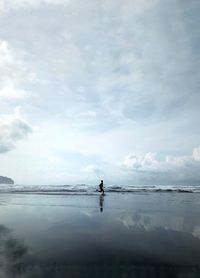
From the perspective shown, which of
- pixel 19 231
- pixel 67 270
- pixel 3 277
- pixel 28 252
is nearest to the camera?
pixel 3 277

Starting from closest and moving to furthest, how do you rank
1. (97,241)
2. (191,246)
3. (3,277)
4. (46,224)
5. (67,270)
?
(3,277) → (67,270) → (191,246) → (97,241) → (46,224)

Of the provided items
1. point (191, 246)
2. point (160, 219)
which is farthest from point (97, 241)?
point (160, 219)

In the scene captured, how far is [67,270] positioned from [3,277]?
6.27 feet

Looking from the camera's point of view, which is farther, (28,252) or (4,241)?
(4,241)

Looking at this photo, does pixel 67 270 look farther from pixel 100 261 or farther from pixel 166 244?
pixel 166 244

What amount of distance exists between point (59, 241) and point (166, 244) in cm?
494

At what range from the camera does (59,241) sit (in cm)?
1188

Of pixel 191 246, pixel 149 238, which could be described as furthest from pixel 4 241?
pixel 191 246

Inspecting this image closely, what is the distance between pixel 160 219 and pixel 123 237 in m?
5.89

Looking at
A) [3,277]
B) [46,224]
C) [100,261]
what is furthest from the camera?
[46,224]

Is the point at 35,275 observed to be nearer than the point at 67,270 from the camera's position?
Yes

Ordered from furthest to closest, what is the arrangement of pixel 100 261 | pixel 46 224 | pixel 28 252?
pixel 46 224 → pixel 28 252 → pixel 100 261

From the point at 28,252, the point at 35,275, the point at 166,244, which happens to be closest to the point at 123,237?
the point at 166,244

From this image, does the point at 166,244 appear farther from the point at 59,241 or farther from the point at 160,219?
the point at 160,219
